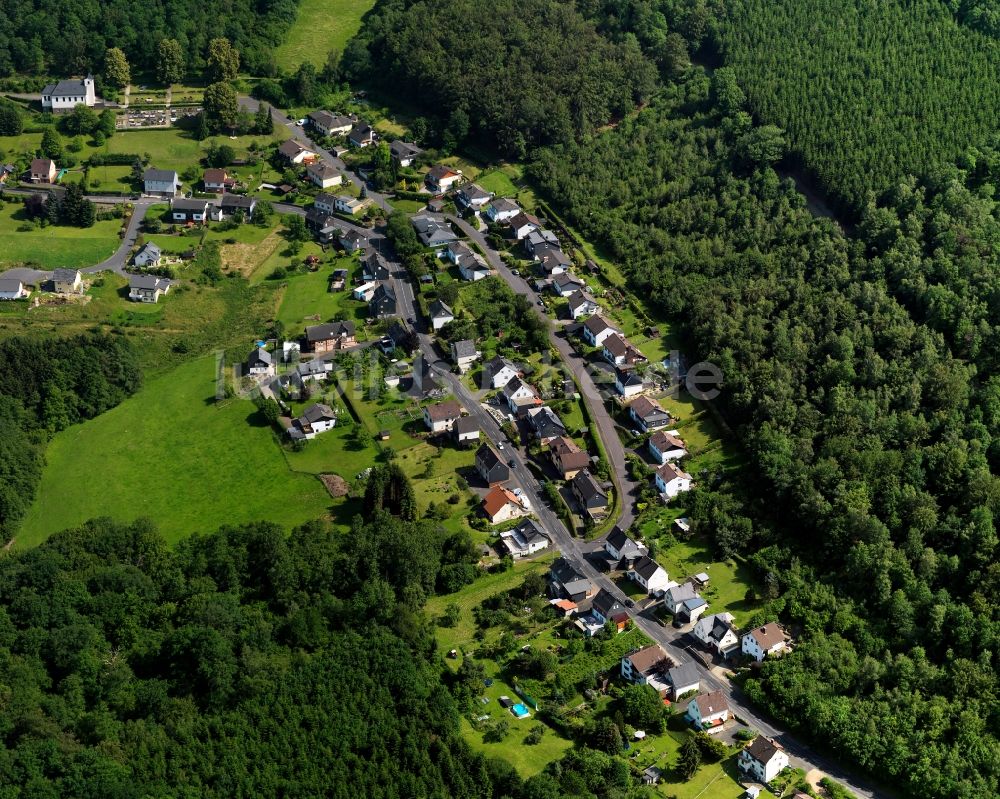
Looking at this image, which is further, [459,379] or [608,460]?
[459,379]

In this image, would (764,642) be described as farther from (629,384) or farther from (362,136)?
(362,136)

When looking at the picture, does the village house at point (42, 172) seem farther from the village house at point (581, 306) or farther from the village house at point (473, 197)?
the village house at point (581, 306)

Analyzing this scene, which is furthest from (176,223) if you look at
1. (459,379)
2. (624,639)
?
(624,639)

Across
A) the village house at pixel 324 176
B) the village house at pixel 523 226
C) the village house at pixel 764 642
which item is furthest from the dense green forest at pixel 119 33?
the village house at pixel 764 642

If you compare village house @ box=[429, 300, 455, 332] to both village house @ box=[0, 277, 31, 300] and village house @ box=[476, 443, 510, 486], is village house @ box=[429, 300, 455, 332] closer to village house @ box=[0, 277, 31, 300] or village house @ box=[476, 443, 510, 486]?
village house @ box=[476, 443, 510, 486]

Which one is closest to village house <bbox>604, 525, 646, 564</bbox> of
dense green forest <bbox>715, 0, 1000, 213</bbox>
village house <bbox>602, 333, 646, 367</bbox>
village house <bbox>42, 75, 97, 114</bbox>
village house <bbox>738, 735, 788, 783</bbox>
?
village house <bbox>738, 735, 788, 783</bbox>

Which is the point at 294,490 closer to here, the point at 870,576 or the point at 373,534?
the point at 373,534
